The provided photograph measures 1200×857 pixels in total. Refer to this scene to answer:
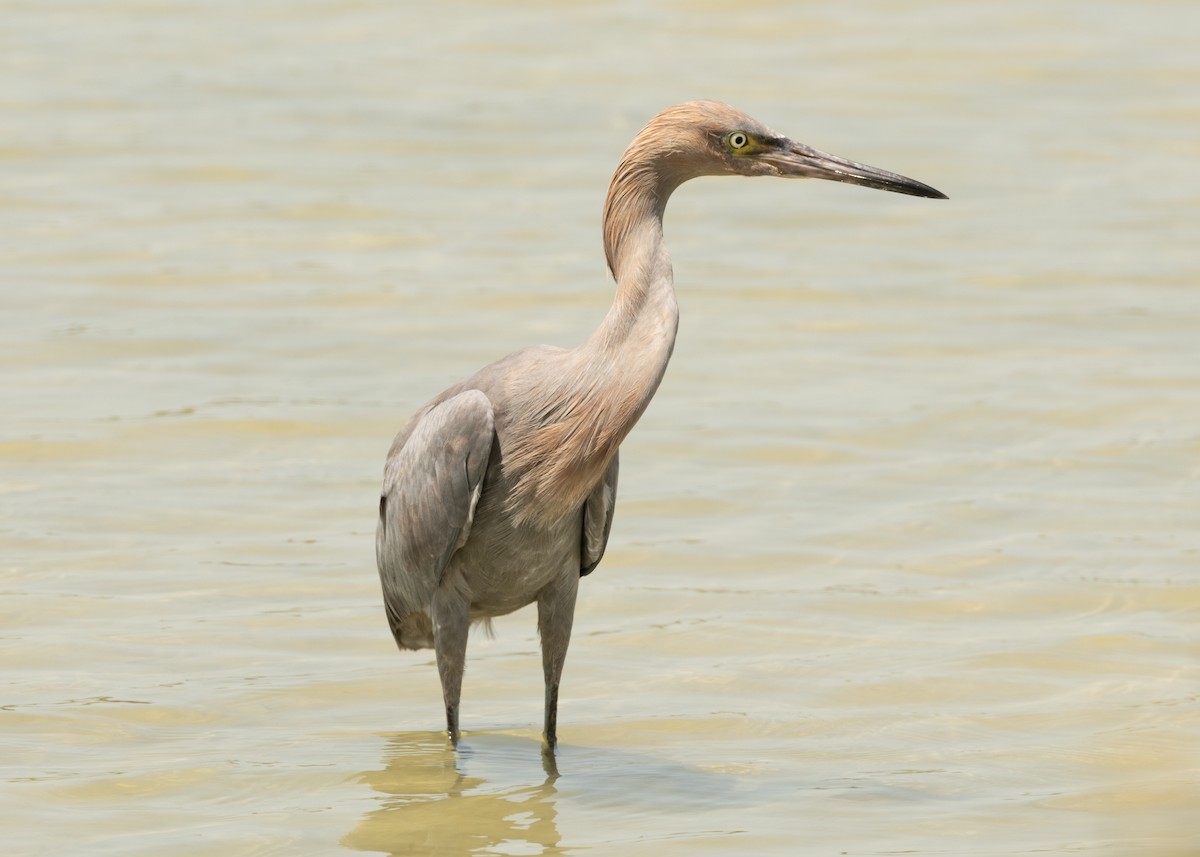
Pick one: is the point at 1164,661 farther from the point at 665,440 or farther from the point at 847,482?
the point at 665,440

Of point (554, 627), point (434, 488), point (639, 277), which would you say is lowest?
point (554, 627)

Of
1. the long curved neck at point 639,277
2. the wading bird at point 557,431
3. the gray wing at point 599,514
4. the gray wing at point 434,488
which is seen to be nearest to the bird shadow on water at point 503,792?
the wading bird at point 557,431

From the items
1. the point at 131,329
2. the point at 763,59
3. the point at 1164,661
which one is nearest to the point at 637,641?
the point at 1164,661

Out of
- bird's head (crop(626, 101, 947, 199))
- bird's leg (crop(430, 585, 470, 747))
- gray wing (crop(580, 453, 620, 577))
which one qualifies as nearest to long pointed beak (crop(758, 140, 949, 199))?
bird's head (crop(626, 101, 947, 199))

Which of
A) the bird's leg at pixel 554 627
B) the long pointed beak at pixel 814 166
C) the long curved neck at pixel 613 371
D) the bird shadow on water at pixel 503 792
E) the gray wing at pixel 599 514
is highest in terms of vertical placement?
the long pointed beak at pixel 814 166

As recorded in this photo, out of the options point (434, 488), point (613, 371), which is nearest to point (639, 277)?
point (613, 371)

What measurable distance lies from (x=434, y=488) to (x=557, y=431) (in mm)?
529

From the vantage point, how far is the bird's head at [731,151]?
7.27m

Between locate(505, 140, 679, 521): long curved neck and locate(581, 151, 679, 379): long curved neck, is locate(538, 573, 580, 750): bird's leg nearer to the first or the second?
locate(505, 140, 679, 521): long curved neck

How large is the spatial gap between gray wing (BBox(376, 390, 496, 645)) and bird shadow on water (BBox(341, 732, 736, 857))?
629 millimetres

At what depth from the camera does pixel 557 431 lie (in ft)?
23.8

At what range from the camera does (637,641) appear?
9391 mm

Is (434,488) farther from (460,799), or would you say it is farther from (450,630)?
(460,799)

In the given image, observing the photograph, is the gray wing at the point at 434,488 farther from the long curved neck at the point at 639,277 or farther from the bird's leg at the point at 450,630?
the long curved neck at the point at 639,277
